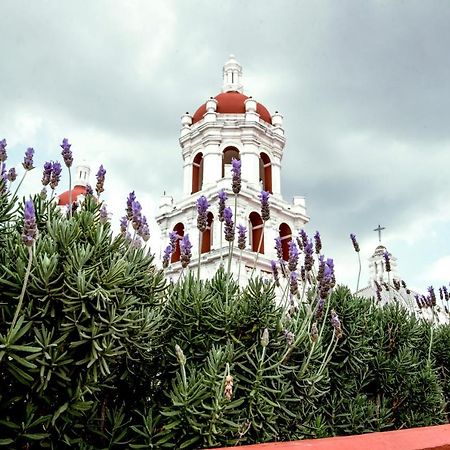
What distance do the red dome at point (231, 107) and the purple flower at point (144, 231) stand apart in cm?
2150

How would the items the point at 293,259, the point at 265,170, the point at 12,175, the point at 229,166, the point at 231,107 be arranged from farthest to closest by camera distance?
the point at 231,107, the point at 265,170, the point at 229,166, the point at 293,259, the point at 12,175

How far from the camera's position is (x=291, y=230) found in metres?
23.3

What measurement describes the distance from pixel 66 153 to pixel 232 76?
25707 millimetres

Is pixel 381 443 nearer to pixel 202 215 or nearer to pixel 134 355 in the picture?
pixel 134 355

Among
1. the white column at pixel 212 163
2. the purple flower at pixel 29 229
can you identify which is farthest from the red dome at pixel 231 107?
the purple flower at pixel 29 229

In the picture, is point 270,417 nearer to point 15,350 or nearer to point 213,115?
point 15,350

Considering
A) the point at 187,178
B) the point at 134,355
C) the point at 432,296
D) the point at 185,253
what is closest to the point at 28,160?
the point at 185,253

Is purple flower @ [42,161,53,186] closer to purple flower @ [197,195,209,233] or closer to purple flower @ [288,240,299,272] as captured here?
purple flower @ [197,195,209,233]

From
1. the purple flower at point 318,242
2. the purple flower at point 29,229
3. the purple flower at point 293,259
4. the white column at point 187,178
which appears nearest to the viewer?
the purple flower at point 29,229

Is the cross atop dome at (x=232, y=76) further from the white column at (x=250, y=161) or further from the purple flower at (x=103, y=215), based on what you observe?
the purple flower at (x=103, y=215)

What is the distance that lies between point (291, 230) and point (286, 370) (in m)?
19.8

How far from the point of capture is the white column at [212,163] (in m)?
22.8

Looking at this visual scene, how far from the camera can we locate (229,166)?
21750 millimetres

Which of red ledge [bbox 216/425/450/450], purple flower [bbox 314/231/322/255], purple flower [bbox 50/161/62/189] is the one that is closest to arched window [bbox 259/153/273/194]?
purple flower [bbox 314/231/322/255]
